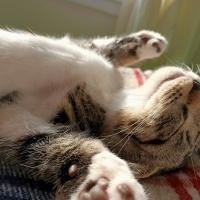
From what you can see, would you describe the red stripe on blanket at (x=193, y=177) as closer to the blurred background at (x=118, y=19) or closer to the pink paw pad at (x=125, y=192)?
the pink paw pad at (x=125, y=192)

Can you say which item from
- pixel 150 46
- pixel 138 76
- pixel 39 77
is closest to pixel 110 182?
pixel 39 77

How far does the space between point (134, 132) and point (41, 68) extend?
0.26 m

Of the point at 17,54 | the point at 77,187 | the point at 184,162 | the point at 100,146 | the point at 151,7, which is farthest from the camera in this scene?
the point at 151,7

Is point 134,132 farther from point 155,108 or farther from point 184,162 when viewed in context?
point 184,162

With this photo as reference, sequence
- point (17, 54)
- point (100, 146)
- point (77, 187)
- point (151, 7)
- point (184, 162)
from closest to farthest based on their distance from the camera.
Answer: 1. point (77, 187)
2. point (100, 146)
3. point (17, 54)
4. point (184, 162)
5. point (151, 7)

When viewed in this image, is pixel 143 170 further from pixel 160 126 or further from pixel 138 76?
pixel 138 76

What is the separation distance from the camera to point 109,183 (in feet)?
2.03

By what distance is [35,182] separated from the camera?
0.76 meters

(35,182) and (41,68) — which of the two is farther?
(41,68)

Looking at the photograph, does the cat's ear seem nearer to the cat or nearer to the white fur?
the cat

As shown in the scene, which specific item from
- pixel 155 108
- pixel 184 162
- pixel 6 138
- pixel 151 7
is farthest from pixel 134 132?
pixel 151 7

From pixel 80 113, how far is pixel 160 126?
0.19 metres

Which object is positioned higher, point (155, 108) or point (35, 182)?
point (155, 108)

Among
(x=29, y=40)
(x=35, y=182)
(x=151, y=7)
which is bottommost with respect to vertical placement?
(x=35, y=182)
